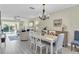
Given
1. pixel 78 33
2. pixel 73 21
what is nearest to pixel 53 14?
pixel 73 21

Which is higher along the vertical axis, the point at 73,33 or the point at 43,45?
the point at 73,33

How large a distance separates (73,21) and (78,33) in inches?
35.2

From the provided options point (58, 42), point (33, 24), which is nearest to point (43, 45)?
→ point (58, 42)

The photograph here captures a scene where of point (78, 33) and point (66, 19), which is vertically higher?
point (66, 19)

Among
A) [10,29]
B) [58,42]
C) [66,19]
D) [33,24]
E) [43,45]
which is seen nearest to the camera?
[58,42]

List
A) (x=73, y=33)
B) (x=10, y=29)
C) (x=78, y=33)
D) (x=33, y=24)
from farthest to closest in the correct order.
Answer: (x=10, y=29) → (x=33, y=24) → (x=73, y=33) → (x=78, y=33)

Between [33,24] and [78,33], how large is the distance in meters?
8.47

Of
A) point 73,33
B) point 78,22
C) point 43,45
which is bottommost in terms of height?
point 43,45
